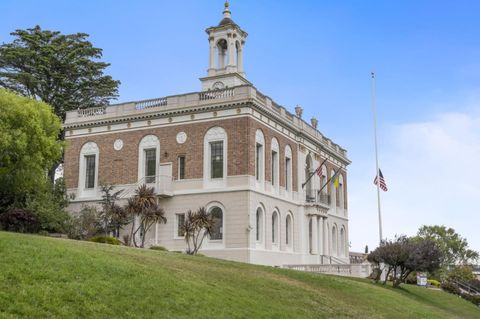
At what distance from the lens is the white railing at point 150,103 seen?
48062 mm

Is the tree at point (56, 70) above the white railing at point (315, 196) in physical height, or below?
above

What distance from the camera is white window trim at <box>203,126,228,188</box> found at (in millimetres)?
44594

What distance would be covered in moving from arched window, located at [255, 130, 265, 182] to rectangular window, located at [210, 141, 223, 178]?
257 cm

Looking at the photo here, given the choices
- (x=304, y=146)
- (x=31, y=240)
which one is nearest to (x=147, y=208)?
(x=304, y=146)

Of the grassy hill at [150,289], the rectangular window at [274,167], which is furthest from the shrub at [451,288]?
the grassy hill at [150,289]

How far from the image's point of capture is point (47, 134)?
4247 cm

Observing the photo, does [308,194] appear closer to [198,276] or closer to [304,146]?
[304,146]

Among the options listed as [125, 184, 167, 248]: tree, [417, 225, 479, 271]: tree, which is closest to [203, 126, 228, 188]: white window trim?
[125, 184, 167, 248]: tree

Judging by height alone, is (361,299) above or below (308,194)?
below

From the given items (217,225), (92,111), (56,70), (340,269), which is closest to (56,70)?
(56,70)

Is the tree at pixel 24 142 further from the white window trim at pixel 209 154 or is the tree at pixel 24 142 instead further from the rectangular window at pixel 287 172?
the rectangular window at pixel 287 172

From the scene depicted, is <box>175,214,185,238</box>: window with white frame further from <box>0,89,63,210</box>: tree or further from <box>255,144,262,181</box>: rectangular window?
<box>0,89,63,210</box>: tree

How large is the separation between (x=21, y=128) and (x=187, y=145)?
1198 cm

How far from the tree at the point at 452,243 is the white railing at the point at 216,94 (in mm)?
74464
